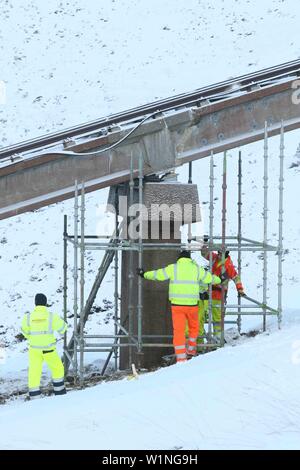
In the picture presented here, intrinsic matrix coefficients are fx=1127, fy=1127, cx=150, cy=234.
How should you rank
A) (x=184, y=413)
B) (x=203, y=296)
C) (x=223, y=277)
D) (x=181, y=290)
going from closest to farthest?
1. (x=184, y=413)
2. (x=181, y=290)
3. (x=223, y=277)
4. (x=203, y=296)

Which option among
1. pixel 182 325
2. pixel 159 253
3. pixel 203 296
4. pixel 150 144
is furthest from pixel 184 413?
pixel 150 144

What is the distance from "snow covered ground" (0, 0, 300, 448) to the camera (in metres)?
12.1

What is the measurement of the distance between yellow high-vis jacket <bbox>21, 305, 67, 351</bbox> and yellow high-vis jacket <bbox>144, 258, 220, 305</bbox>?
142cm

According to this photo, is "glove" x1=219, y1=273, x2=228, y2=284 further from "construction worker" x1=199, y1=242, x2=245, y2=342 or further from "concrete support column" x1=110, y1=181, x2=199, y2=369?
"concrete support column" x1=110, y1=181, x2=199, y2=369

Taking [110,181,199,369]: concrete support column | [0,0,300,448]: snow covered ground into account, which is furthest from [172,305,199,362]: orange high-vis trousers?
[110,181,199,369]: concrete support column

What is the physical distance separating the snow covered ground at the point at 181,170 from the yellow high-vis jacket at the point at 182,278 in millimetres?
997

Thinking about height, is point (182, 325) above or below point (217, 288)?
below

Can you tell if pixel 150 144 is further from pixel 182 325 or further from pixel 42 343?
pixel 42 343

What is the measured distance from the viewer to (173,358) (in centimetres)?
1669

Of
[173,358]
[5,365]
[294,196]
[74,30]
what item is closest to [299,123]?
[173,358]

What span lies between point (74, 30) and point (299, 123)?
21.1m

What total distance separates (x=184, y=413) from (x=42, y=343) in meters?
3.36

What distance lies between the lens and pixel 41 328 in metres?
14.9
